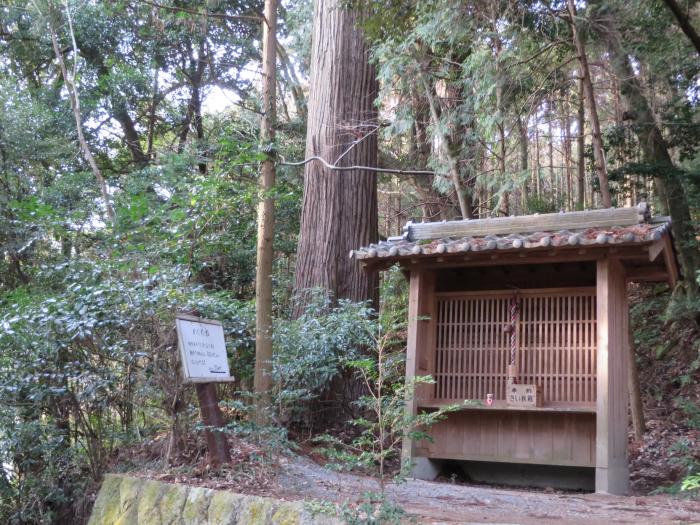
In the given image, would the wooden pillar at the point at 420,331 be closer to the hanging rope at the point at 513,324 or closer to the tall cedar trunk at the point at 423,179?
the hanging rope at the point at 513,324

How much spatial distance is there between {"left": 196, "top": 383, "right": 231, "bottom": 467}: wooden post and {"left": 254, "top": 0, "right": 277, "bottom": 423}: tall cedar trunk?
2.66ft

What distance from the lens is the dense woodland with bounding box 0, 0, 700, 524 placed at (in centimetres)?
628

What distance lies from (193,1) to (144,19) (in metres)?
1.47

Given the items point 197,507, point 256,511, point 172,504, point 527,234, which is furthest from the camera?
point 527,234

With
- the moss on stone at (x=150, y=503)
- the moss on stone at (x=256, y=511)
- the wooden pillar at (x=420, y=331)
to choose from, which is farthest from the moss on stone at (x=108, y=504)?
the wooden pillar at (x=420, y=331)

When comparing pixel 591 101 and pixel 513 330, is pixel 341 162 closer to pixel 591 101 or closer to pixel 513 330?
pixel 591 101

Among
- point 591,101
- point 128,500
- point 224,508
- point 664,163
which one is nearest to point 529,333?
point 591,101

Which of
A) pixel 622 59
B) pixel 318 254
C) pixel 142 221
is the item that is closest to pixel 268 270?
pixel 142 221

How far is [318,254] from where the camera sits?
9.51 metres

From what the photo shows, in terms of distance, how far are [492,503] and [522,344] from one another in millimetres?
2322

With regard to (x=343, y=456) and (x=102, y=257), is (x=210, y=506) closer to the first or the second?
(x=343, y=456)

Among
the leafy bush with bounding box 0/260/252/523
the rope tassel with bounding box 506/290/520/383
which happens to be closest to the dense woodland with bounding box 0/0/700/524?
the leafy bush with bounding box 0/260/252/523

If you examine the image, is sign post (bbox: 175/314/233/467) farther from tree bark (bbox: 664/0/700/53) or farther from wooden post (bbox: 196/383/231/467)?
tree bark (bbox: 664/0/700/53)

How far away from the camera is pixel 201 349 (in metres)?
5.43
